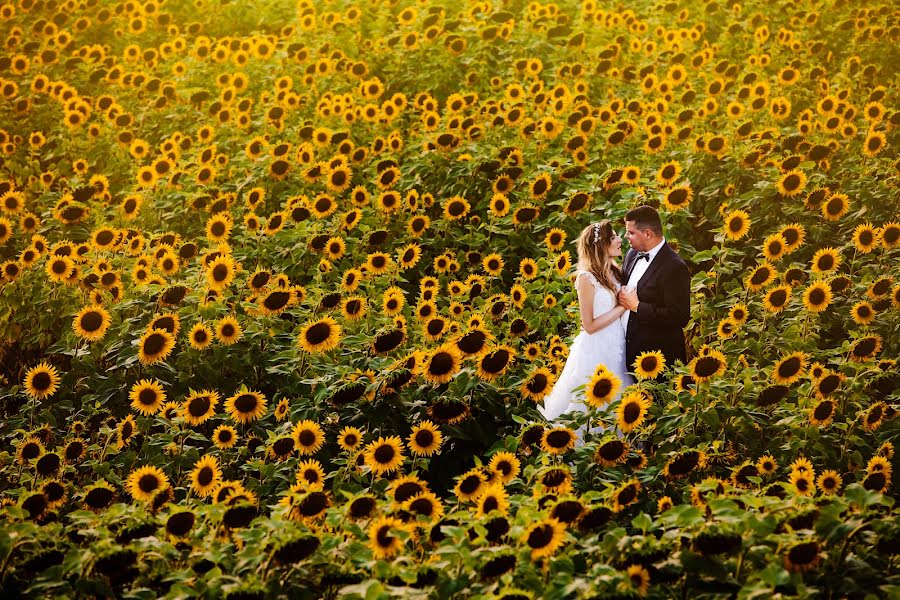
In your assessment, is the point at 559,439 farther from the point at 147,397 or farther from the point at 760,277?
the point at 147,397

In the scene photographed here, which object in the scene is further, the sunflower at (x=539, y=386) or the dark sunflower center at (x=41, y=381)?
the dark sunflower center at (x=41, y=381)

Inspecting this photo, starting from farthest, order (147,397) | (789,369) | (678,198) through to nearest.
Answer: (678,198) < (147,397) < (789,369)

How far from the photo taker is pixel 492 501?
383cm

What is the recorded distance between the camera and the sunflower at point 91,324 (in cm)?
608

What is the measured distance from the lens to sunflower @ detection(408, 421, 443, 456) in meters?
4.90

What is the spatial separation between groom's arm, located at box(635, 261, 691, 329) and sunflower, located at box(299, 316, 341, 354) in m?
2.16

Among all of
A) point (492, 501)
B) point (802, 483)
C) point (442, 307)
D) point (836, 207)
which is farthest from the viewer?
point (442, 307)

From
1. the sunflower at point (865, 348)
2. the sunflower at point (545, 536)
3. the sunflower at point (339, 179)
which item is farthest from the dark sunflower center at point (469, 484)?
the sunflower at point (339, 179)

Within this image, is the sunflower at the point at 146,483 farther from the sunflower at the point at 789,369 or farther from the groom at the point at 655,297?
the sunflower at the point at 789,369

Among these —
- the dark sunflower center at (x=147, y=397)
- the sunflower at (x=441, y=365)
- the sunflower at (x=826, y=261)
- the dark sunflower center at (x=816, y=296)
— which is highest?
the sunflower at (x=826, y=261)

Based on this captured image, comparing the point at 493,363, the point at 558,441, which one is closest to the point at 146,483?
the point at 493,363

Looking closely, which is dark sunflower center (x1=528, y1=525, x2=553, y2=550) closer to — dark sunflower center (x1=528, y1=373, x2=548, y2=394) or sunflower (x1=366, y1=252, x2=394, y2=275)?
dark sunflower center (x1=528, y1=373, x2=548, y2=394)

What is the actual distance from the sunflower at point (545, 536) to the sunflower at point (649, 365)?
2276mm

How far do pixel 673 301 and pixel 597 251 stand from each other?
638 mm
